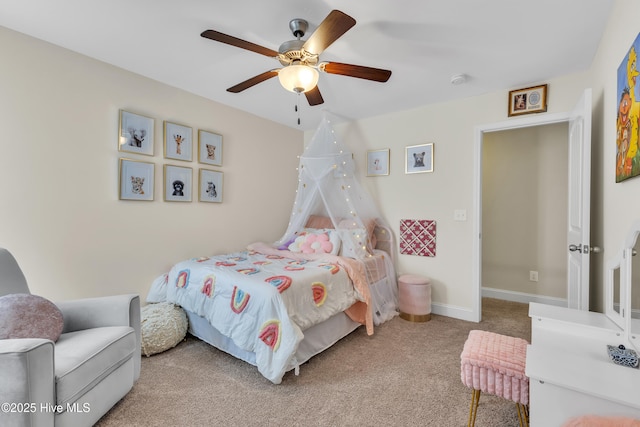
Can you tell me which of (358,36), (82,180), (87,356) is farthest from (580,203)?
(82,180)

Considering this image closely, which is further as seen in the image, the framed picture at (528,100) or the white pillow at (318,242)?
the white pillow at (318,242)

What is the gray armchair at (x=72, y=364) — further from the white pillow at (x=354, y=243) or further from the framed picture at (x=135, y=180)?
the white pillow at (x=354, y=243)

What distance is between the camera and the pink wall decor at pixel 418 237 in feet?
11.3

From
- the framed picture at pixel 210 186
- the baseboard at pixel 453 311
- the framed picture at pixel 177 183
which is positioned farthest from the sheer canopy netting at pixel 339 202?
the framed picture at pixel 177 183

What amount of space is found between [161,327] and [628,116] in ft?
10.8

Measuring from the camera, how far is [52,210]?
2.29 metres

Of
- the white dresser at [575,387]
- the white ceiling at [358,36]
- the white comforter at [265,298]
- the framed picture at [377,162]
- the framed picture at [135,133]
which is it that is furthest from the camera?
the framed picture at [377,162]

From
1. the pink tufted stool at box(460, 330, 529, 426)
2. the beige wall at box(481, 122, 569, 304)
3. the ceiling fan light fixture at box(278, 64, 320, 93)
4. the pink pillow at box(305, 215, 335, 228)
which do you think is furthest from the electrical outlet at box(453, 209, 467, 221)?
the ceiling fan light fixture at box(278, 64, 320, 93)

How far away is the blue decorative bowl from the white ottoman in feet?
6.41

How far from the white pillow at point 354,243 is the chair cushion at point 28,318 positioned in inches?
90.8

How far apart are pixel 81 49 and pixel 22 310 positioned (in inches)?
79.3

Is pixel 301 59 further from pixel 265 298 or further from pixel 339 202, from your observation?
pixel 339 202

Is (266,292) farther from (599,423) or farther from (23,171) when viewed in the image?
(23,171)

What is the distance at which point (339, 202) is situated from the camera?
11.4ft
